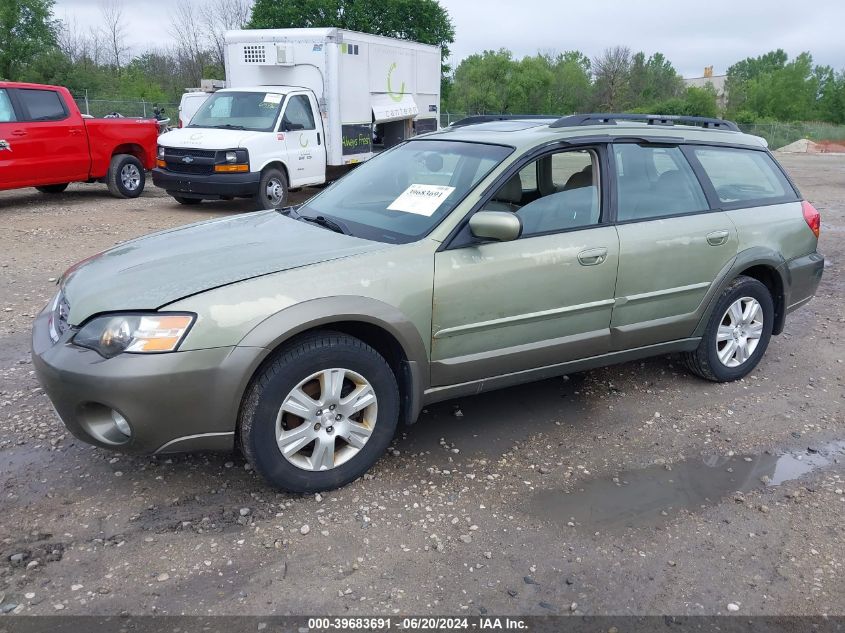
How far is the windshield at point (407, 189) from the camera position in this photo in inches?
144

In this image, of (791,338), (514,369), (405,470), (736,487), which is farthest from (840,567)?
(791,338)

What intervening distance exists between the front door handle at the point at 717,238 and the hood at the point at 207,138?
8.17m

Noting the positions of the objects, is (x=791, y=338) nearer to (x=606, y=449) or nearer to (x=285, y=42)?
(x=606, y=449)

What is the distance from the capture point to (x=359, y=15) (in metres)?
40.3

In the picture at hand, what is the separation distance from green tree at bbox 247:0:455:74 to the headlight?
1584 inches

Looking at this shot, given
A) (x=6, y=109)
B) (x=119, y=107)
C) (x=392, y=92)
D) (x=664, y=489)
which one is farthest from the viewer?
(x=119, y=107)

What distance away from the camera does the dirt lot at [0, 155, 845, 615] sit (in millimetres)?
2695

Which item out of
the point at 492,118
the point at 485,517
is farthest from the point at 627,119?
the point at 485,517

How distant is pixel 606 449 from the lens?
12.9 ft

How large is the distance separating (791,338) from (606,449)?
116 inches

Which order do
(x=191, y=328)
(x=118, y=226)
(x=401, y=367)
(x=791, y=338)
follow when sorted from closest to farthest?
(x=191, y=328)
(x=401, y=367)
(x=791, y=338)
(x=118, y=226)

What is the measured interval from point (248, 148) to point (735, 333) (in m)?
8.23

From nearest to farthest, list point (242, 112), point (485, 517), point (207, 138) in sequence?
point (485, 517)
point (207, 138)
point (242, 112)

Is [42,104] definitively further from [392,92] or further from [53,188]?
[392,92]
